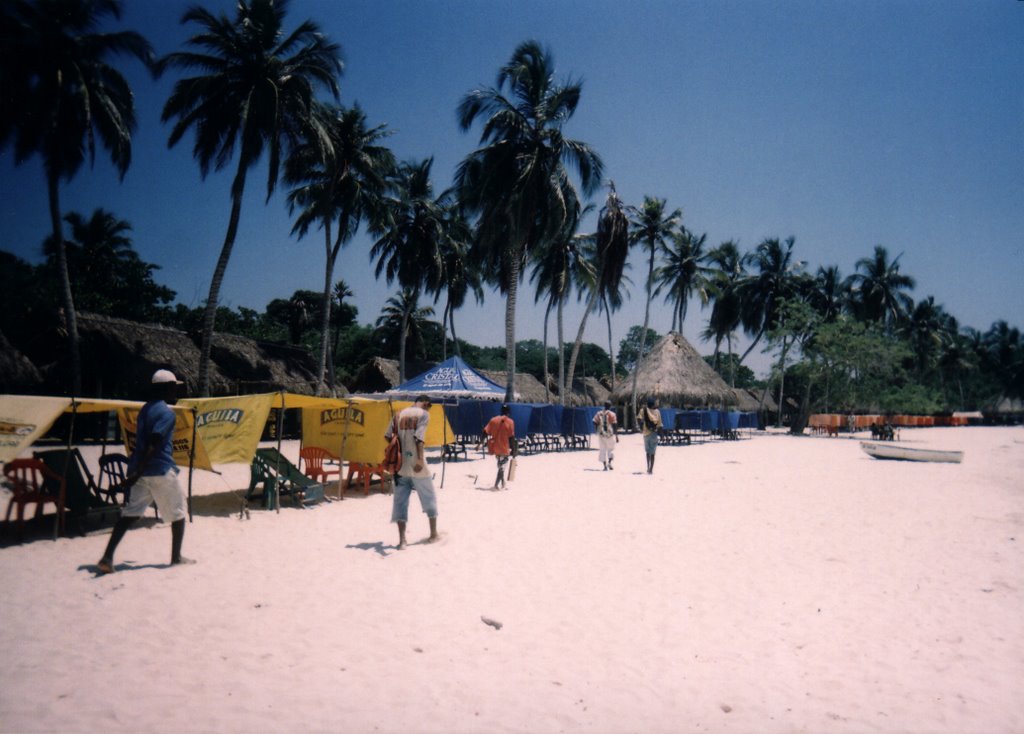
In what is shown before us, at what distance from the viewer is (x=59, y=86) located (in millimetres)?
19484

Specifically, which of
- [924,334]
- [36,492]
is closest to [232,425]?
[36,492]

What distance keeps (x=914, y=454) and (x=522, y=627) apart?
1962cm

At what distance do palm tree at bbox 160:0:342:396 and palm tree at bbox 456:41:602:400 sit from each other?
6.64 meters

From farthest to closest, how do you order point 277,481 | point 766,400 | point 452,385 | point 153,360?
1. point 766,400
2. point 153,360
3. point 452,385
4. point 277,481

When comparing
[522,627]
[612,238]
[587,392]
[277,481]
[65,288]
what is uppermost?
[612,238]

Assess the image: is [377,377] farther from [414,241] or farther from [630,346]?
[630,346]

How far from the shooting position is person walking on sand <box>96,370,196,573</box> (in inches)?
208

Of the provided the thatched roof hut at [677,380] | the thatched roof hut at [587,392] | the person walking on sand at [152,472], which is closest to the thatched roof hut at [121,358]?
the person walking on sand at [152,472]

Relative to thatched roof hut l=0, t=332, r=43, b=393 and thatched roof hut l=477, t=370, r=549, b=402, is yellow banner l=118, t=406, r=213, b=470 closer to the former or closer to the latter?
thatched roof hut l=0, t=332, r=43, b=393

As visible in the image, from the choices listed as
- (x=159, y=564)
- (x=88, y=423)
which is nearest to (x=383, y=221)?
(x=88, y=423)

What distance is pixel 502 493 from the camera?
1094 centimetres

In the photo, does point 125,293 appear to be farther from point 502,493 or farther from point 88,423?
point 502,493

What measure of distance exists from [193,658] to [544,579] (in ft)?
10.2

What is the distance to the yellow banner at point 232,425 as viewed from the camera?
26.1 feet
